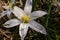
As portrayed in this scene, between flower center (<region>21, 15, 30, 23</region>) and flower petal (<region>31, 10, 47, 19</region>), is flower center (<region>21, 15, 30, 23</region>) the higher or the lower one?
the lower one

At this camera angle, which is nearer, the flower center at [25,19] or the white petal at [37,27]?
the white petal at [37,27]

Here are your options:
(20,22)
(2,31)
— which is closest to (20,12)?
(20,22)

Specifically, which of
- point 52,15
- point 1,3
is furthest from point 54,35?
point 1,3

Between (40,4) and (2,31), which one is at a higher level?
(40,4)

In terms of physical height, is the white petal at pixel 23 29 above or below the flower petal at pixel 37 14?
below

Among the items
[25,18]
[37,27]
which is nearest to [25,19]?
[25,18]

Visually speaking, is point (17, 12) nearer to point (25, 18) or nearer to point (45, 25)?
point (25, 18)

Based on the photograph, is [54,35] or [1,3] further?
[1,3]

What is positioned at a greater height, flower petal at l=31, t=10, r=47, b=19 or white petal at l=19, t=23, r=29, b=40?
flower petal at l=31, t=10, r=47, b=19

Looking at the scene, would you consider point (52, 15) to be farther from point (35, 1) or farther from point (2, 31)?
point (2, 31)

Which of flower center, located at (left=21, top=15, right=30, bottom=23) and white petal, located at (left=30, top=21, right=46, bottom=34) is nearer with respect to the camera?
white petal, located at (left=30, top=21, right=46, bottom=34)

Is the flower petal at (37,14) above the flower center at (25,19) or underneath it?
above
